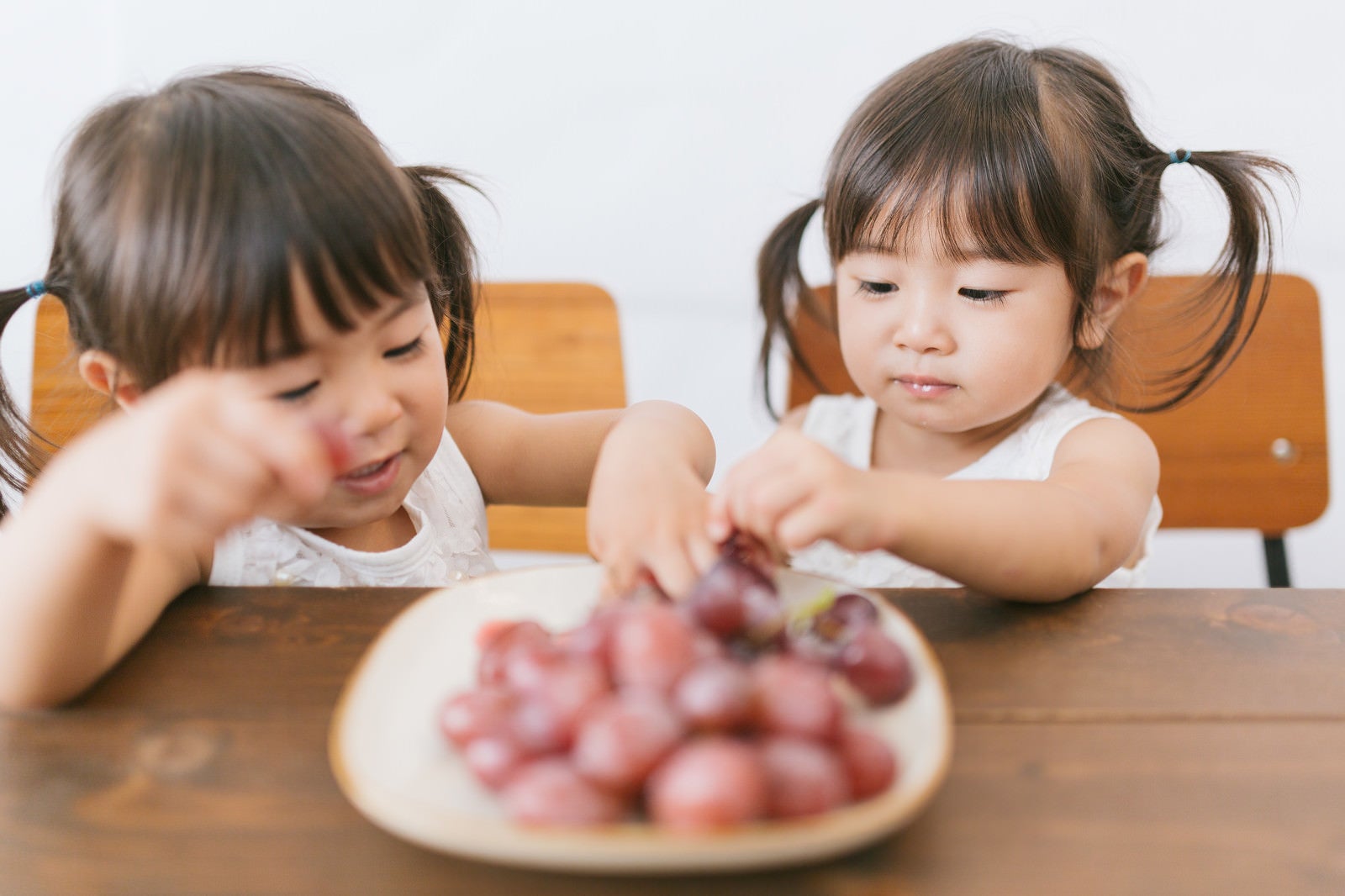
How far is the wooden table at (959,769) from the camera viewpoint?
1.46 ft

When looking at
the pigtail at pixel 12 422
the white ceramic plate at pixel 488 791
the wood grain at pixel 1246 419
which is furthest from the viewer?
the wood grain at pixel 1246 419

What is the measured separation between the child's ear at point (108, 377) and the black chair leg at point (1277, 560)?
1.41m

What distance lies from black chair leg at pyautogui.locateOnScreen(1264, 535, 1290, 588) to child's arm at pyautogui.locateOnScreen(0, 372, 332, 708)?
136 cm

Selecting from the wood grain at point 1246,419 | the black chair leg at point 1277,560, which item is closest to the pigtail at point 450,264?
the wood grain at point 1246,419

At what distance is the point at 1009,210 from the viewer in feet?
3.21

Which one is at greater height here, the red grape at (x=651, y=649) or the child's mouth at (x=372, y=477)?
the red grape at (x=651, y=649)

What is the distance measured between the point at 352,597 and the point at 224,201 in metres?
0.29

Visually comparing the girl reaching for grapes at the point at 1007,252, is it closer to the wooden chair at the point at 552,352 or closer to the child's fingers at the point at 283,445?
the wooden chair at the point at 552,352

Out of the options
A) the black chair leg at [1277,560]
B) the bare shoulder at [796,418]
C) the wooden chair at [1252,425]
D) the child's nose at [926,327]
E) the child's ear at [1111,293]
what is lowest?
the black chair leg at [1277,560]

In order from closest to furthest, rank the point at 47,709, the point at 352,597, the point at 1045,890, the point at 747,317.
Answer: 1. the point at 1045,890
2. the point at 47,709
3. the point at 352,597
4. the point at 747,317

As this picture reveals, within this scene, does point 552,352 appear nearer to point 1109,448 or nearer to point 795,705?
point 1109,448

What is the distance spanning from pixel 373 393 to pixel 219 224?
0.49 ft

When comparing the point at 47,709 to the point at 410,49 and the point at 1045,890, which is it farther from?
the point at 410,49

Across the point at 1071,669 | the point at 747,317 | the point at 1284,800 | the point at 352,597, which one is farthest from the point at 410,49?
the point at 1284,800
